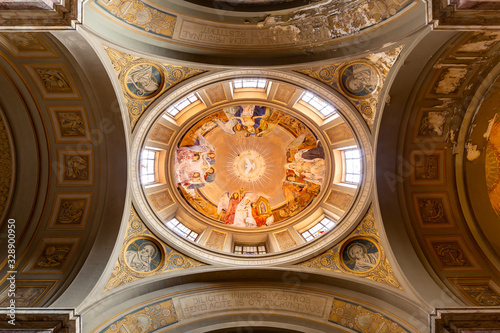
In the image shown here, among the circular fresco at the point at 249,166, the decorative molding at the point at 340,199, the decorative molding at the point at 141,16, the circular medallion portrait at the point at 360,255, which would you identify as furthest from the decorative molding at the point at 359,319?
the decorative molding at the point at 141,16

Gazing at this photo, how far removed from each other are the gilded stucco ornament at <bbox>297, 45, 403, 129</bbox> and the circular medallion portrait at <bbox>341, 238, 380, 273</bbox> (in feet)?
14.4

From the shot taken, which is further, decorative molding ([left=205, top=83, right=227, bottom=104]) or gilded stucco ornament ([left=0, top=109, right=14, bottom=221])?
decorative molding ([left=205, top=83, right=227, bottom=104])

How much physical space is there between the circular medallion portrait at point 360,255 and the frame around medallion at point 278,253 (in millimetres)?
530

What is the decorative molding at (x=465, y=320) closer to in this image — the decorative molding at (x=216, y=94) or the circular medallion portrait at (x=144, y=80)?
the decorative molding at (x=216, y=94)

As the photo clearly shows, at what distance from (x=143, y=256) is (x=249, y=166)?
8029 millimetres

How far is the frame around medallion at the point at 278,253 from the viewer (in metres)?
11.7

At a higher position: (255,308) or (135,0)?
(135,0)

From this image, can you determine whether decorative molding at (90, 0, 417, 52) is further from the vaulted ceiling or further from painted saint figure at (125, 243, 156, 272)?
painted saint figure at (125, 243, 156, 272)

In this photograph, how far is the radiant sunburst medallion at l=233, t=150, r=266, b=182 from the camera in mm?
18312

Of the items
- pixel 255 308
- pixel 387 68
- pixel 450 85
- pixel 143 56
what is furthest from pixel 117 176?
pixel 450 85

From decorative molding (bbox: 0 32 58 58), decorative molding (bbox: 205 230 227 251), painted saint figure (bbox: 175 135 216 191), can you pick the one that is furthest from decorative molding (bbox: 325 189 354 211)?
decorative molding (bbox: 0 32 58 58)

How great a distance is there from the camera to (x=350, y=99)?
473 inches

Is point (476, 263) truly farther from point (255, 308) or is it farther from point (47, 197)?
point (47, 197)

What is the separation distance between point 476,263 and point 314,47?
923 cm
